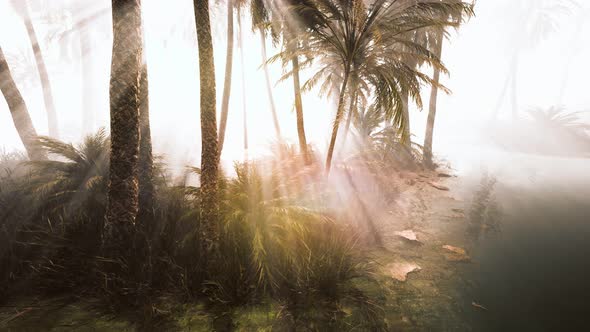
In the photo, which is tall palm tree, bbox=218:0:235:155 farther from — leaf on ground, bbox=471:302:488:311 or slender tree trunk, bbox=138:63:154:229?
leaf on ground, bbox=471:302:488:311

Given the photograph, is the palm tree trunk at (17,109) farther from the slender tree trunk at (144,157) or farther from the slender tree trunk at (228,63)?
the slender tree trunk at (228,63)

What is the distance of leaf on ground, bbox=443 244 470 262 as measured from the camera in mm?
4412

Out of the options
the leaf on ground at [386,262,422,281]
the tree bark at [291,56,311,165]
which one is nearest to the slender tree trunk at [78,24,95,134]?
the tree bark at [291,56,311,165]

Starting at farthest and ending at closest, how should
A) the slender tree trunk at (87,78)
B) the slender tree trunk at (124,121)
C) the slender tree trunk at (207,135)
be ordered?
the slender tree trunk at (87,78) → the slender tree trunk at (124,121) → the slender tree trunk at (207,135)

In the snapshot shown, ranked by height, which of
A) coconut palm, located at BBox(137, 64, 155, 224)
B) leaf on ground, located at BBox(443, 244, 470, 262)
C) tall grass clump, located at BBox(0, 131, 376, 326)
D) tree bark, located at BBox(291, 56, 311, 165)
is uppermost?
tree bark, located at BBox(291, 56, 311, 165)

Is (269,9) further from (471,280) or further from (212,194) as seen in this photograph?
(471,280)

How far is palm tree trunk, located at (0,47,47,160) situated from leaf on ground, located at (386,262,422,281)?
7.15 meters

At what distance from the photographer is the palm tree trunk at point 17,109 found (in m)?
5.05

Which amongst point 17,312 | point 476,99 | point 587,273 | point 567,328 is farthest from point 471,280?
point 476,99

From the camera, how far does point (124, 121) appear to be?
300cm

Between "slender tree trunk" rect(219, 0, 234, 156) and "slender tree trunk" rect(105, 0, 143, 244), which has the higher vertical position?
"slender tree trunk" rect(219, 0, 234, 156)

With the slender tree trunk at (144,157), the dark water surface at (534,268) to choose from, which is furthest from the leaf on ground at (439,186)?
the slender tree trunk at (144,157)

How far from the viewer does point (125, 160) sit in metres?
3.08

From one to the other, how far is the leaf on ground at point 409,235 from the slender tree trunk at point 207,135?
12.8ft
